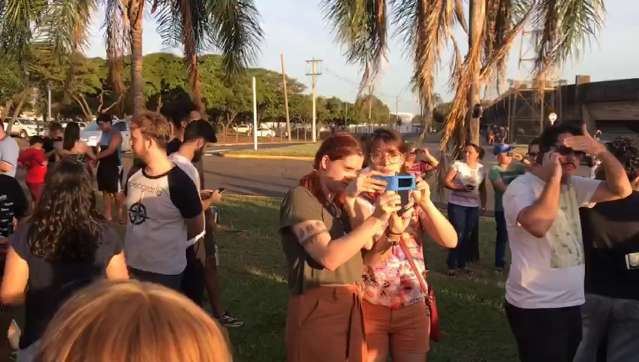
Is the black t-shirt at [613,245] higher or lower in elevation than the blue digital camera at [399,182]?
lower

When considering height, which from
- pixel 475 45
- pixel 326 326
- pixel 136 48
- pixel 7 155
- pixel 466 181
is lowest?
pixel 326 326

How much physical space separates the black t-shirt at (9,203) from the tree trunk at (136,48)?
5854mm

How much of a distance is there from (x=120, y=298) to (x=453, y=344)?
14.2 ft

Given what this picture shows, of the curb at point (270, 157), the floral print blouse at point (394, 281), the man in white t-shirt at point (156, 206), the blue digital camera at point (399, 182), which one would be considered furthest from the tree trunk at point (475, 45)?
the curb at point (270, 157)

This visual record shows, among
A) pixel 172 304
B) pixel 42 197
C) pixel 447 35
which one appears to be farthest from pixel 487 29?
pixel 172 304

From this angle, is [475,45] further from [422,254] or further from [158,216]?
[158,216]

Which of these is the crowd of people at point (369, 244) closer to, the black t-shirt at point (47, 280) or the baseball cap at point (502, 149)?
the black t-shirt at point (47, 280)

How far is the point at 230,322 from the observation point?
5285mm

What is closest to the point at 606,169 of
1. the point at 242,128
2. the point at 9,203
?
the point at 9,203

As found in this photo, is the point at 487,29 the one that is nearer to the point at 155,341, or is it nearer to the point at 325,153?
the point at 325,153

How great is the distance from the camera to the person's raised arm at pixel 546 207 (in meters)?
3.03

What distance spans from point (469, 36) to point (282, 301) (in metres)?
3.76

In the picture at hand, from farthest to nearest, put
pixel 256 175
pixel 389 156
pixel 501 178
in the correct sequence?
pixel 256 175 < pixel 501 178 < pixel 389 156

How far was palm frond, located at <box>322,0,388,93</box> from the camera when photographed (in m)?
7.98
